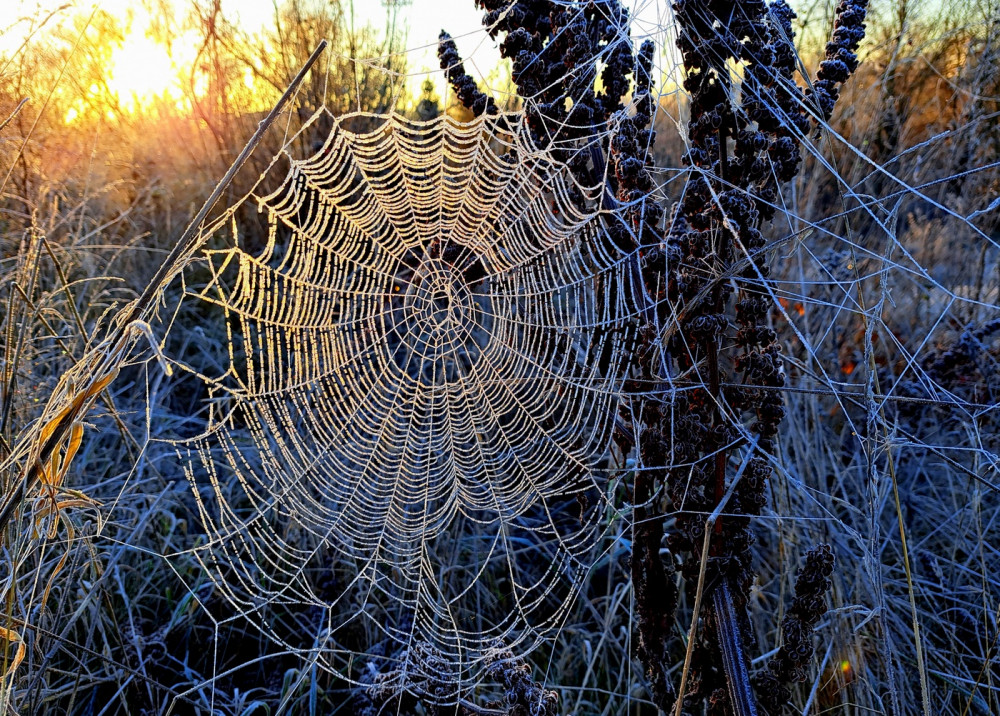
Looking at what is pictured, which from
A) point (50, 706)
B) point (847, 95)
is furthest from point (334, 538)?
point (847, 95)

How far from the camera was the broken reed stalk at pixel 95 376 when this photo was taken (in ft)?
4.33

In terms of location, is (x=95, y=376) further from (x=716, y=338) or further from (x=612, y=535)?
(x=612, y=535)

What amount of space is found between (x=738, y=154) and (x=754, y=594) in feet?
4.65

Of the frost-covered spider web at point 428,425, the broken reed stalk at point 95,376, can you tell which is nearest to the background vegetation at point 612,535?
the broken reed stalk at point 95,376

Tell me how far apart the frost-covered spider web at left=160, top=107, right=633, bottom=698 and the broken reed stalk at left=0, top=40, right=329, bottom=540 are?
0.88m

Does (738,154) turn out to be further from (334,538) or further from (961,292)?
(961,292)

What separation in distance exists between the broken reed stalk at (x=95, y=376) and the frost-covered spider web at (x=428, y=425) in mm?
884

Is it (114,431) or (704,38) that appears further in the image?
(114,431)

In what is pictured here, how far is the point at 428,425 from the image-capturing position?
2951 mm

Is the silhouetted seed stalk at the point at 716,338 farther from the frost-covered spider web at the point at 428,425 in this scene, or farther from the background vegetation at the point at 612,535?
the frost-covered spider web at the point at 428,425

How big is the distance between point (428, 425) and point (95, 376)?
66.3 inches

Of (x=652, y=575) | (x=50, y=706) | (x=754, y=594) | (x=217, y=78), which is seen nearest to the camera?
(x=652, y=575)

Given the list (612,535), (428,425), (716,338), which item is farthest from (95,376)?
(612,535)

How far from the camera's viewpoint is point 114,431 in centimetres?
308
